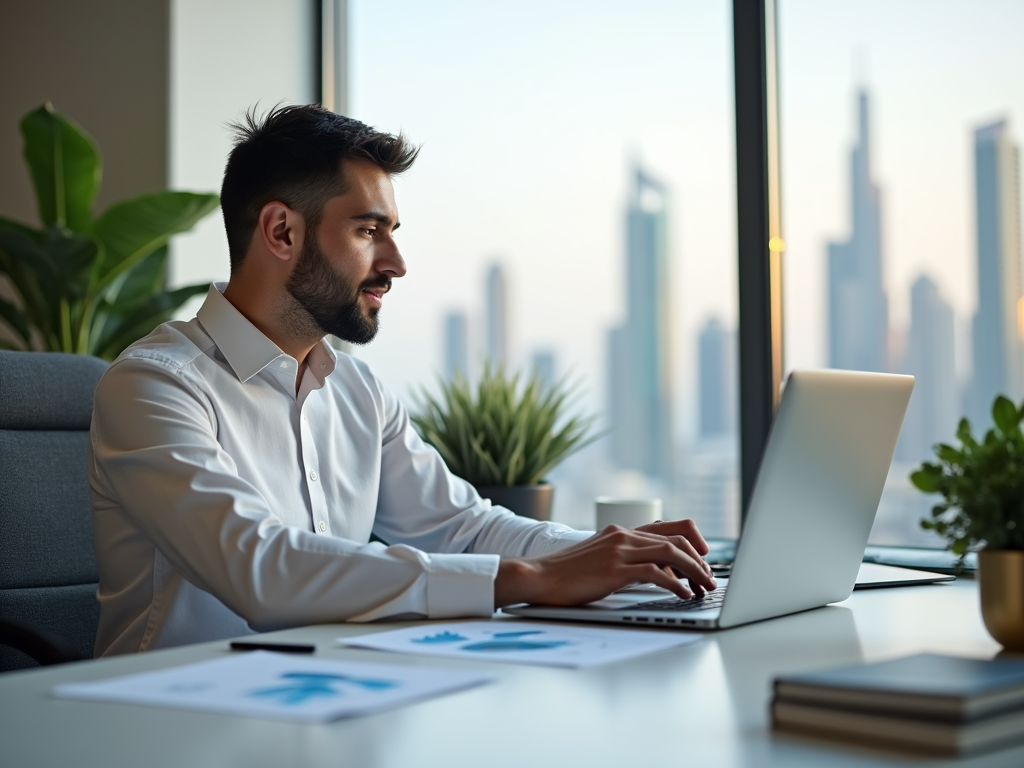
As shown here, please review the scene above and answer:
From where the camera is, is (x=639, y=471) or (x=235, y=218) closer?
(x=235, y=218)

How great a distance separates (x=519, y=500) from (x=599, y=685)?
4.78 feet

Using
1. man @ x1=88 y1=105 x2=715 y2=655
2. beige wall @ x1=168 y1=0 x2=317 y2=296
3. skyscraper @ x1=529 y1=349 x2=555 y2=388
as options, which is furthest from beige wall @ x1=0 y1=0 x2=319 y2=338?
man @ x1=88 y1=105 x2=715 y2=655

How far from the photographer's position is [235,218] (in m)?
1.99

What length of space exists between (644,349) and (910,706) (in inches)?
83.8

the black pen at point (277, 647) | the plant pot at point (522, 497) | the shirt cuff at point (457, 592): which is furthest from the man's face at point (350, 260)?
the black pen at point (277, 647)

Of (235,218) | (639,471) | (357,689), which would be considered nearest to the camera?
(357,689)

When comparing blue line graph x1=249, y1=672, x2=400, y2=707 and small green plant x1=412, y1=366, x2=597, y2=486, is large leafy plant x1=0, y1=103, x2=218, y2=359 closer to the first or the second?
small green plant x1=412, y1=366, x2=597, y2=486

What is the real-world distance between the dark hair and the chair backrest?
0.38m

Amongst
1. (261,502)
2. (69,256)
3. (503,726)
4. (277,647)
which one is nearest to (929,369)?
(261,502)

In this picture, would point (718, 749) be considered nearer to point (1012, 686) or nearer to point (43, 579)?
point (1012, 686)

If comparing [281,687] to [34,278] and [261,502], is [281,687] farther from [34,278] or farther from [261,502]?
[34,278]

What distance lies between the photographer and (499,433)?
2.45m

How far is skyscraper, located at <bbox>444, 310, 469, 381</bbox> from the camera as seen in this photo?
10.3ft

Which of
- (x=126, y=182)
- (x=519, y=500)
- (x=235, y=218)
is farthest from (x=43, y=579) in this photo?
(x=126, y=182)
